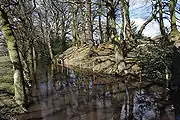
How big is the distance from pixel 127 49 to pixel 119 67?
12.8 ft

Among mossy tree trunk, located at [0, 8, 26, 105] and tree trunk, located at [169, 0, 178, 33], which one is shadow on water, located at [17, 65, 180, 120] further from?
tree trunk, located at [169, 0, 178, 33]

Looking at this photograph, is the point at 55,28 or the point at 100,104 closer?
the point at 100,104

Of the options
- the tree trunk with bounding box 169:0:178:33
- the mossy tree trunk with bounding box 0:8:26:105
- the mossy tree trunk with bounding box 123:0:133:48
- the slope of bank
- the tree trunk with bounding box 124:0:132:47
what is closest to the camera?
the mossy tree trunk with bounding box 0:8:26:105

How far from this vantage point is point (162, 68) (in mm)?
12133

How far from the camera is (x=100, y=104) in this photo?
10133 mm

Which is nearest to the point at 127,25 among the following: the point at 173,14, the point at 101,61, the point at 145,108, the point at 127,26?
the point at 127,26

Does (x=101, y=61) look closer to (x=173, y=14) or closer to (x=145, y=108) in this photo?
(x=173, y=14)

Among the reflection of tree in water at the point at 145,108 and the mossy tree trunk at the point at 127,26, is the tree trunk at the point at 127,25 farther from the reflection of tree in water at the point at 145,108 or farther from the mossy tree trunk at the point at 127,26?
the reflection of tree in water at the point at 145,108

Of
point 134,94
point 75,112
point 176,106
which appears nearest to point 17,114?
point 75,112

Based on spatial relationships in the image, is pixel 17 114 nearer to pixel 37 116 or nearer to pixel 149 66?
pixel 37 116

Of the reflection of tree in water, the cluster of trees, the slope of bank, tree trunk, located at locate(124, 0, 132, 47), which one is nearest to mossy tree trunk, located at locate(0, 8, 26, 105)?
the cluster of trees

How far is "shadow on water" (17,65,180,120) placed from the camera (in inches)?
328

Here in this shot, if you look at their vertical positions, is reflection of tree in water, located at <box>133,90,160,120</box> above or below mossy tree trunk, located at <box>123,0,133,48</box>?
below

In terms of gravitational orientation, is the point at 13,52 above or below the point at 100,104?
above
